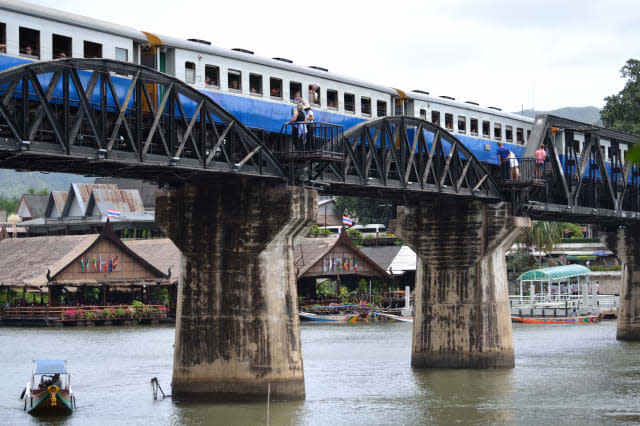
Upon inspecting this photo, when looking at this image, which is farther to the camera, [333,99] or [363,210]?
[363,210]

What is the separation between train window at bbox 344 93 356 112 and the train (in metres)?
0.04

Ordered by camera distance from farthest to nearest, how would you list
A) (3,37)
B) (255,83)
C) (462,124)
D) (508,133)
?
(508,133), (462,124), (255,83), (3,37)

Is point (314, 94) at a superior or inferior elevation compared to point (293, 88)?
inferior

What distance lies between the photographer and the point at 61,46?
35188mm

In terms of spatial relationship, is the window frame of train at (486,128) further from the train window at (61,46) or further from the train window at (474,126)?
the train window at (61,46)

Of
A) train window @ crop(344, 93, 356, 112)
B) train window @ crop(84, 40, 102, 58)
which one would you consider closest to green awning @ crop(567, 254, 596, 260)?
train window @ crop(344, 93, 356, 112)

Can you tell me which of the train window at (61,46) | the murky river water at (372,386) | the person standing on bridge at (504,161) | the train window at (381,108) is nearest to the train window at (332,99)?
the train window at (381,108)

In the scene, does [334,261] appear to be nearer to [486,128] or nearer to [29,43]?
[486,128]

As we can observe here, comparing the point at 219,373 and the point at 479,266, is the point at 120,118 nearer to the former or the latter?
the point at 219,373

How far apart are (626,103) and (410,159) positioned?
82.1 metres

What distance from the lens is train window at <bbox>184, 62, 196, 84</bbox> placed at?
39.1 metres

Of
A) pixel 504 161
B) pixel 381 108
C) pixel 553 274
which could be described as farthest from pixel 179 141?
pixel 553 274

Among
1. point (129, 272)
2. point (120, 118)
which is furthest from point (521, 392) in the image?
point (129, 272)

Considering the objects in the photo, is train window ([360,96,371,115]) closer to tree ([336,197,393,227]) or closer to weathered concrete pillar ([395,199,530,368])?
weathered concrete pillar ([395,199,530,368])
